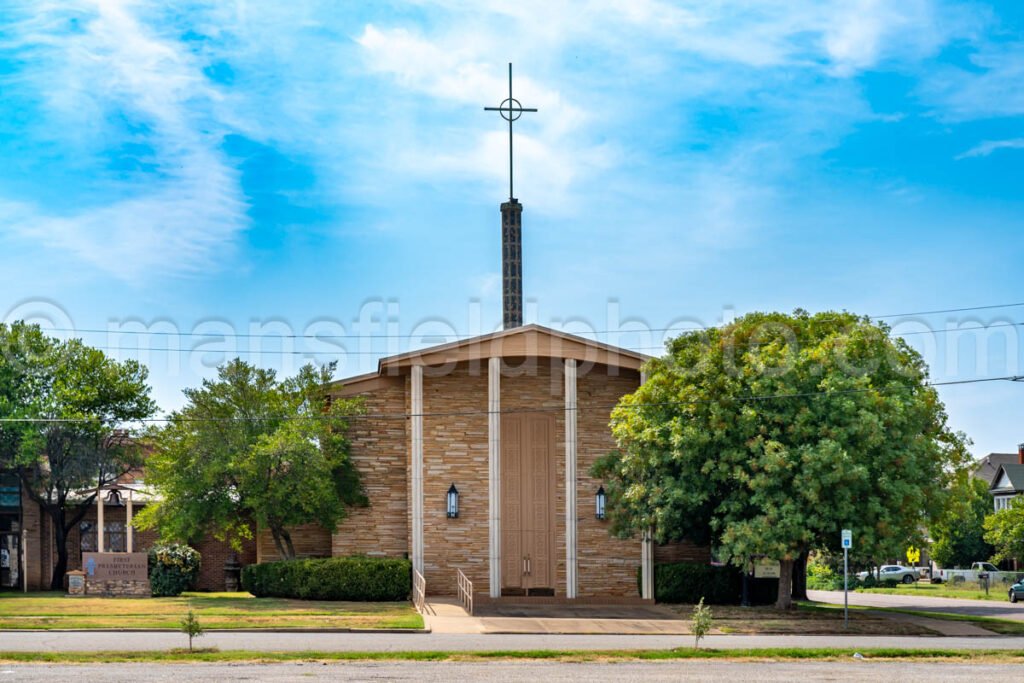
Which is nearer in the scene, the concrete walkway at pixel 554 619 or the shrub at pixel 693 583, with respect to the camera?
the concrete walkway at pixel 554 619

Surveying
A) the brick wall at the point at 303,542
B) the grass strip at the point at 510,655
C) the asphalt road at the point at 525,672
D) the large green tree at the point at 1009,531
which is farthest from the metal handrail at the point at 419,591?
the large green tree at the point at 1009,531

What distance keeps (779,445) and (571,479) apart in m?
7.50

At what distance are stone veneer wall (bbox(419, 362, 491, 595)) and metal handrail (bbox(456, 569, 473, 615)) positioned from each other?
0.72 meters

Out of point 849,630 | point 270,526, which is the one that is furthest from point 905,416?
point 270,526

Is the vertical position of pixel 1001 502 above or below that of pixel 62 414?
below

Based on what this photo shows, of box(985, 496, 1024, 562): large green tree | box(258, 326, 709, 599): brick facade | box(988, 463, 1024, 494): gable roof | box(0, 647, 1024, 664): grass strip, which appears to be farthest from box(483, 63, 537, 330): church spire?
box(988, 463, 1024, 494): gable roof

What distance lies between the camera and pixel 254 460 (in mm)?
35781

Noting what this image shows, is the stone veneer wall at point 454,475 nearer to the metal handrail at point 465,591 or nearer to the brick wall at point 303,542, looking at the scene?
the metal handrail at point 465,591

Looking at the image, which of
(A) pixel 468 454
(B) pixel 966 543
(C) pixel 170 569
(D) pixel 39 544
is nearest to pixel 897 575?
(B) pixel 966 543

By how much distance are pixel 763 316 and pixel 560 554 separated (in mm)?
9428

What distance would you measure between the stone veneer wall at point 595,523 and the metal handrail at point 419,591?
16.6 ft

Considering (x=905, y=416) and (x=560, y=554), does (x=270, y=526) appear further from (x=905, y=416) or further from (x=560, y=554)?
(x=905, y=416)

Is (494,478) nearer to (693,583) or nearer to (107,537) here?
(693,583)

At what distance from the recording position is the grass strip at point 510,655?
21406mm
